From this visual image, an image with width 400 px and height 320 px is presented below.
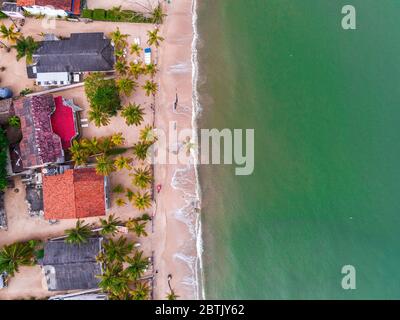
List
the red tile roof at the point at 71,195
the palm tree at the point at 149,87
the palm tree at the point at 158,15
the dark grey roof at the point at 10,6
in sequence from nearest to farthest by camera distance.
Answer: the red tile roof at the point at 71,195
the palm tree at the point at 149,87
the palm tree at the point at 158,15
the dark grey roof at the point at 10,6

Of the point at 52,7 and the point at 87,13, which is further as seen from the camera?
the point at 87,13

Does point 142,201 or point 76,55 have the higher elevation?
point 76,55

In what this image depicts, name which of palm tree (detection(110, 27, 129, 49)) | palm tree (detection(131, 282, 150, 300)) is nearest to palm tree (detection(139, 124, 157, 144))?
palm tree (detection(110, 27, 129, 49))

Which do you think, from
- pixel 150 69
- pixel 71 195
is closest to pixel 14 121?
pixel 71 195

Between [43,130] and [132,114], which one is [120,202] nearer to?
[132,114]

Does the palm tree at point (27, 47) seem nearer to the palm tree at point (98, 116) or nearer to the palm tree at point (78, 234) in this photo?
the palm tree at point (98, 116)

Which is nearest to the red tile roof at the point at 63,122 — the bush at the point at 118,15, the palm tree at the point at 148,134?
the palm tree at the point at 148,134
